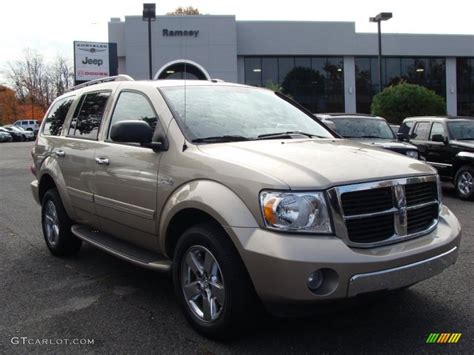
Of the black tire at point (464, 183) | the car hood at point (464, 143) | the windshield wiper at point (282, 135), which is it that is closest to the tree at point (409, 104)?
the car hood at point (464, 143)

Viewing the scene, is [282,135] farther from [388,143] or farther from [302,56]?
[302,56]

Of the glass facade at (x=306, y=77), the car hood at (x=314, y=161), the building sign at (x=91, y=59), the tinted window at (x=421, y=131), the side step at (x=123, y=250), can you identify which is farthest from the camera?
the glass facade at (x=306, y=77)

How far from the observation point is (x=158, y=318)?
13.5 feet

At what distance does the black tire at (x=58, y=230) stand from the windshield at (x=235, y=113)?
216 cm

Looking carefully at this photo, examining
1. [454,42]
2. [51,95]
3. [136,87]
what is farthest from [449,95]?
[51,95]

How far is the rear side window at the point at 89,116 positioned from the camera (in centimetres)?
517

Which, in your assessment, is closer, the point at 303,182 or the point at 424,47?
the point at 303,182

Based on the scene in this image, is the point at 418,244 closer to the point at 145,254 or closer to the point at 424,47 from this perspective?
the point at 145,254

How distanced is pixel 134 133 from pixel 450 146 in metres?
8.39

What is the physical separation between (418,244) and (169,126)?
206 cm

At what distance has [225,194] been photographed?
346 cm

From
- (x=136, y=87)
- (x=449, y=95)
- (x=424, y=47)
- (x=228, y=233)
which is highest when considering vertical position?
(x=424, y=47)

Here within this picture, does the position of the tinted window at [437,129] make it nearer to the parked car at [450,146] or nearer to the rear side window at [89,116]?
the parked car at [450,146]

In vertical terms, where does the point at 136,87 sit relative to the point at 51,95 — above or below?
below
